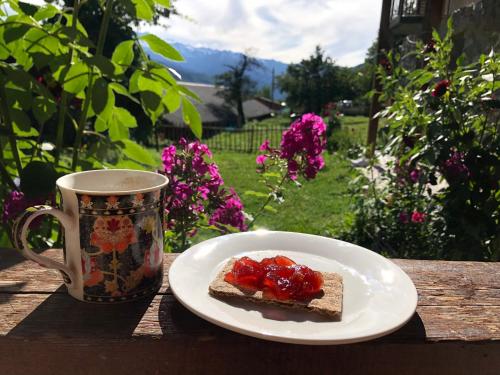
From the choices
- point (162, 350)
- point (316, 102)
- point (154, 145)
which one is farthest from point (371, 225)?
point (316, 102)

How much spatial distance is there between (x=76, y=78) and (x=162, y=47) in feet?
0.90

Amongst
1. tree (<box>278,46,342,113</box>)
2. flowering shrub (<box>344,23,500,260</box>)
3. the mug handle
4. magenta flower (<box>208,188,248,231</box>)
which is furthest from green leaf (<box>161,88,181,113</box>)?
tree (<box>278,46,342,113</box>)

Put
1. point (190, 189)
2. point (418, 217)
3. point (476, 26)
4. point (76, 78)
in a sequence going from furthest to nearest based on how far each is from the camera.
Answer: point (476, 26) < point (418, 217) < point (190, 189) < point (76, 78)

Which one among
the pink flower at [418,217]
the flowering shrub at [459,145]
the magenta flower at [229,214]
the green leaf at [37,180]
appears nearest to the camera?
the green leaf at [37,180]

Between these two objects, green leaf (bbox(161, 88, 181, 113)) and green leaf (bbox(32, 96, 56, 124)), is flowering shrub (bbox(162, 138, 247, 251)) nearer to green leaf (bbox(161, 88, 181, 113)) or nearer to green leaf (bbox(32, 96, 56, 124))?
green leaf (bbox(161, 88, 181, 113))

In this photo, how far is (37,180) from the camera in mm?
1029

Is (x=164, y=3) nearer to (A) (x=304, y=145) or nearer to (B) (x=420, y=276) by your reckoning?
(A) (x=304, y=145)

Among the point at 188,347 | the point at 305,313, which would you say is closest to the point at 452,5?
the point at 305,313

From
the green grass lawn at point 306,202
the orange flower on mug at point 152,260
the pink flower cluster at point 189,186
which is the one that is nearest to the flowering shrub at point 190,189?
the pink flower cluster at point 189,186

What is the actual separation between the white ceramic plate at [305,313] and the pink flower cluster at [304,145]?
1.86ft

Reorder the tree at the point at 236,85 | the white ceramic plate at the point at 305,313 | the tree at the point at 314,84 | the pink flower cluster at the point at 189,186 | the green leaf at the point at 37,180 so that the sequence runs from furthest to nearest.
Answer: the tree at the point at 236,85 → the tree at the point at 314,84 → the pink flower cluster at the point at 189,186 → the green leaf at the point at 37,180 → the white ceramic plate at the point at 305,313

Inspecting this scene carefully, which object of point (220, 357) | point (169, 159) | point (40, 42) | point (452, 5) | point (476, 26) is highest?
point (452, 5)

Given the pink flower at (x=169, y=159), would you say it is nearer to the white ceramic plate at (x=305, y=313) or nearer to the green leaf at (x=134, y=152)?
the green leaf at (x=134, y=152)

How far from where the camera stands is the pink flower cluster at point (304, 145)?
1405mm
